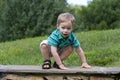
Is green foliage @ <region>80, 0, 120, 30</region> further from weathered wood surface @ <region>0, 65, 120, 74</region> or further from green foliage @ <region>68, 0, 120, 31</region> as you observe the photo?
weathered wood surface @ <region>0, 65, 120, 74</region>

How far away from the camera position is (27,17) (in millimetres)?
32219

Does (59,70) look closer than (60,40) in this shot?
Yes

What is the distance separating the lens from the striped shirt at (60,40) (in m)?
5.97

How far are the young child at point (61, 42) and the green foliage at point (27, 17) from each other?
25484 millimetres

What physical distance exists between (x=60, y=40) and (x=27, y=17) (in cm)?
2636

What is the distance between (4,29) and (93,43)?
833 inches

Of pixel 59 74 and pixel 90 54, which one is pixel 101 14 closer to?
pixel 90 54

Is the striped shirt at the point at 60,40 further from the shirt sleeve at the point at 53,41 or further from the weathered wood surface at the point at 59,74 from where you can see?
the weathered wood surface at the point at 59,74

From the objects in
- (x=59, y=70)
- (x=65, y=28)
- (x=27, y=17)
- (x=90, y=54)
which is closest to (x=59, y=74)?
(x=59, y=70)

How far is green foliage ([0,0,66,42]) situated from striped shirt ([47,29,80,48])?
25.6 m

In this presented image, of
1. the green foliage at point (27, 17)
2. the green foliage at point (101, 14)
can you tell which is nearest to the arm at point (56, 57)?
the green foliage at point (27, 17)

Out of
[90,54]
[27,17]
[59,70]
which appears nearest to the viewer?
[59,70]

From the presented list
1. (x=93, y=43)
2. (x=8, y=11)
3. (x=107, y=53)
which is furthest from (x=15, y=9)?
(x=107, y=53)

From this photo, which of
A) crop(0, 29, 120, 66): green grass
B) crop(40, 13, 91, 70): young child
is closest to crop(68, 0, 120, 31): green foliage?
crop(0, 29, 120, 66): green grass
